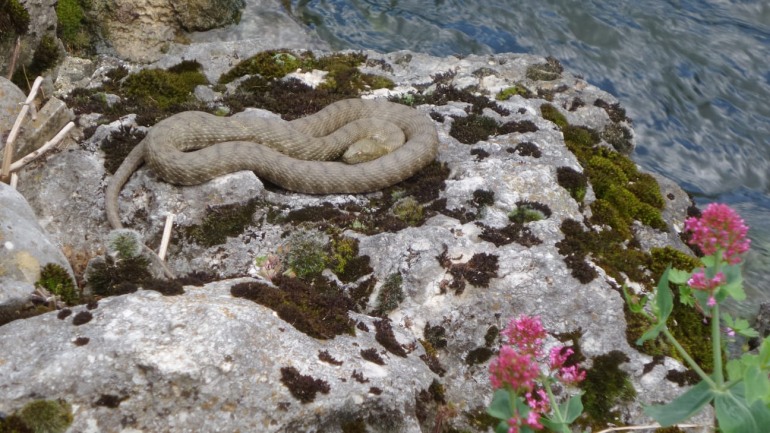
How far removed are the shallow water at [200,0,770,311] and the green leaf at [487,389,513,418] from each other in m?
11.2

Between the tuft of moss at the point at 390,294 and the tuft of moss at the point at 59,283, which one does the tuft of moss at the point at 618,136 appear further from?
the tuft of moss at the point at 59,283

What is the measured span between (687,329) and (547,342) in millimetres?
1744

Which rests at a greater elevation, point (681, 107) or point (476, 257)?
point (476, 257)

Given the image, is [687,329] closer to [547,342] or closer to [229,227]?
[547,342]

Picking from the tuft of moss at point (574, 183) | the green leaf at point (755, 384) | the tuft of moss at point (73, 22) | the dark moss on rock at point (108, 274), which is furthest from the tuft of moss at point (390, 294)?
the tuft of moss at point (73, 22)

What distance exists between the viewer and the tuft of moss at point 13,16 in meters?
8.80

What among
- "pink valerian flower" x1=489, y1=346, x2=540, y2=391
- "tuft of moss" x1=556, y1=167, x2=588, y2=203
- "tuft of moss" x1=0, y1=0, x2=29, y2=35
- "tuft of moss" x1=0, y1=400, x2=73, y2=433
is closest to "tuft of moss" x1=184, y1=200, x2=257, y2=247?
"tuft of moss" x1=0, y1=400, x2=73, y2=433

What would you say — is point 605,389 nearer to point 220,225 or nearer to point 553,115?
point 220,225

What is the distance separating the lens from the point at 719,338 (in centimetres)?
304

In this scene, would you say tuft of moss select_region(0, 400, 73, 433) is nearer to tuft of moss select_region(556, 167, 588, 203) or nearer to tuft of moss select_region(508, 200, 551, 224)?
tuft of moss select_region(508, 200, 551, 224)

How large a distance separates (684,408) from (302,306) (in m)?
3.29

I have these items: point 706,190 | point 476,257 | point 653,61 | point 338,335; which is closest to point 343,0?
point 653,61

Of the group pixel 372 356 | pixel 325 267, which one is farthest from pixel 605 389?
pixel 325 267

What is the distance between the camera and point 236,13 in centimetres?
1606
